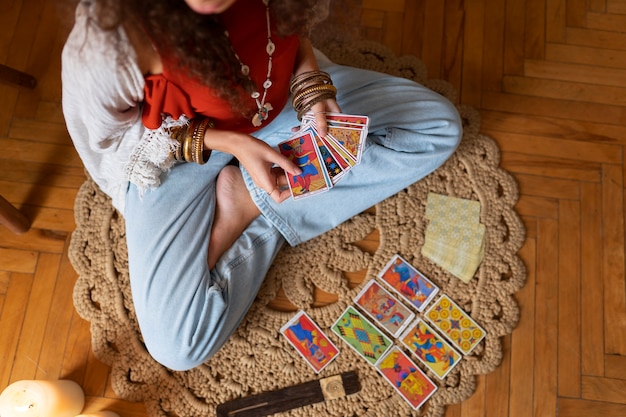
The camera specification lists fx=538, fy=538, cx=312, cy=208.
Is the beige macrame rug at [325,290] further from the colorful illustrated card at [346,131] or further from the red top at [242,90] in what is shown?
the red top at [242,90]

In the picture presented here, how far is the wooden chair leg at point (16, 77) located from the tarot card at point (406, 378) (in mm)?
1540

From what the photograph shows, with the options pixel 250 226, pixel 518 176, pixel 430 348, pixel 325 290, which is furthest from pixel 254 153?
pixel 518 176

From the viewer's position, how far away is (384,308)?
175 cm

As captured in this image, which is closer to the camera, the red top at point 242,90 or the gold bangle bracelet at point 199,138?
the red top at point 242,90

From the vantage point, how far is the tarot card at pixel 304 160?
4.51ft

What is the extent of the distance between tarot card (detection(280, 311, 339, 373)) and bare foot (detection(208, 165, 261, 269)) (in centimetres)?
36

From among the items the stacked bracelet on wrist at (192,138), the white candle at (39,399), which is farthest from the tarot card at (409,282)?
the white candle at (39,399)

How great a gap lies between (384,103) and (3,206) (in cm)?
122

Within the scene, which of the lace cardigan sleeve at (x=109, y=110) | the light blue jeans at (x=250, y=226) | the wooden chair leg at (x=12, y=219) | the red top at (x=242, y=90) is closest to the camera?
the lace cardigan sleeve at (x=109, y=110)

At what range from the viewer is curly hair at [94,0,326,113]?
908 mm

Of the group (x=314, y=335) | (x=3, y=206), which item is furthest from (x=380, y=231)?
(x=3, y=206)

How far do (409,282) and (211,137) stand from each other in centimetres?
83

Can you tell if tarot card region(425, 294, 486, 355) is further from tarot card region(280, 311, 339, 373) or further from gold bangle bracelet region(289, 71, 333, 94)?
gold bangle bracelet region(289, 71, 333, 94)

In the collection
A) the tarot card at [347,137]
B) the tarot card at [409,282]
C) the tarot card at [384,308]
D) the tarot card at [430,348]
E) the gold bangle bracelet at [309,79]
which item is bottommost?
the tarot card at [430,348]
